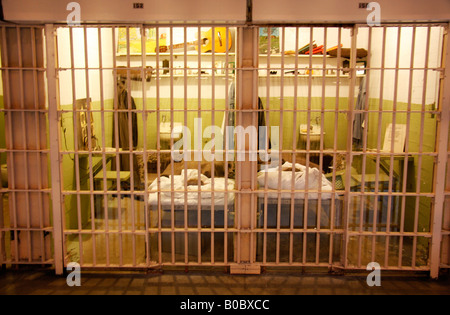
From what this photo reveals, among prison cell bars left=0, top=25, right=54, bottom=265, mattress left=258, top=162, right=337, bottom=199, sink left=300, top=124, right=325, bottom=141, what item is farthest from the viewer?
sink left=300, top=124, right=325, bottom=141

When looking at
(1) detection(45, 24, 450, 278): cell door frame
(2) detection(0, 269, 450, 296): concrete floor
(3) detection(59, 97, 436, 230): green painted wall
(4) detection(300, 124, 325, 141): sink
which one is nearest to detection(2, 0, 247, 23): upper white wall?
(1) detection(45, 24, 450, 278): cell door frame

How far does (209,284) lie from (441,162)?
250cm

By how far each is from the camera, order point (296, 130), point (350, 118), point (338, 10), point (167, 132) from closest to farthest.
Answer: point (338, 10), point (350, 118), point (296, 130), point (167, 132)

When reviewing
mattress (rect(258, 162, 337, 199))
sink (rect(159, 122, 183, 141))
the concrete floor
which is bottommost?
the concrete floor

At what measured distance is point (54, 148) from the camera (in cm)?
378

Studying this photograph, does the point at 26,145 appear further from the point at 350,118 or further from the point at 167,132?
the point at 350,118

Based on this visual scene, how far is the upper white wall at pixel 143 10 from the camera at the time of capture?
3.52 meters

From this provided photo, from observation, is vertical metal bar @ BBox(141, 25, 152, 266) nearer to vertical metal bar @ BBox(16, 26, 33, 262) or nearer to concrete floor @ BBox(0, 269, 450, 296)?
concrete floor @ BBox(0, 269, 450, 296)

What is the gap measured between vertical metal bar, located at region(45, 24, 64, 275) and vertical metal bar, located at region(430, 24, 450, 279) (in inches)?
143

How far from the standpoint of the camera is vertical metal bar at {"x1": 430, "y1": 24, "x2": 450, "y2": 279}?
3674 millimetres

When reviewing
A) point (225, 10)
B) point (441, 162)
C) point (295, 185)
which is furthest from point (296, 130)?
point (225, 10)

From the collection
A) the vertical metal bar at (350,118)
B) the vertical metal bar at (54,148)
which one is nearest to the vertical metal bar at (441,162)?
the vertical metal bar at (350,118)

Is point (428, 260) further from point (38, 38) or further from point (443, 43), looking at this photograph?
point (38, 38)
